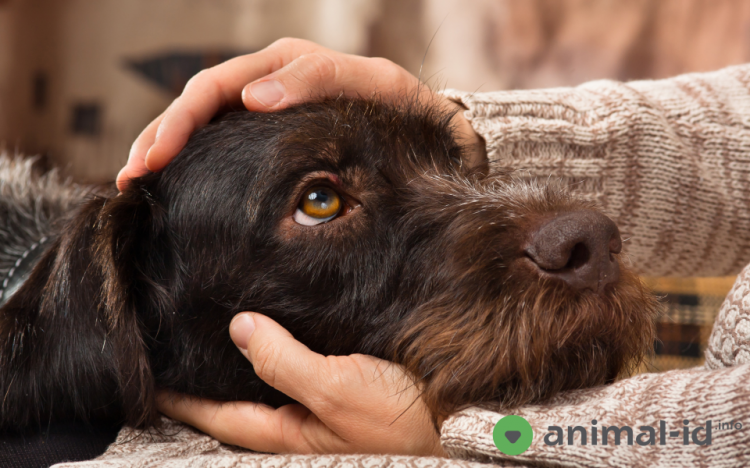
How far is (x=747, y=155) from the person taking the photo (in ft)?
7.14

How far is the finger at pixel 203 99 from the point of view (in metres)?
1.75

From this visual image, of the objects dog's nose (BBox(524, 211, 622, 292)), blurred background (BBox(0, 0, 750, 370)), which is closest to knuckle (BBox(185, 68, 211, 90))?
dog's nose (BBox(524, 211, 622, 292))

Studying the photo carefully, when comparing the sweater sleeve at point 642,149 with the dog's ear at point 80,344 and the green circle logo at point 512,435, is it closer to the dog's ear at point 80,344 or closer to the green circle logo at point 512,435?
the green circle logo at point 512,435

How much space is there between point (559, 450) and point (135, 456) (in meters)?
1.01

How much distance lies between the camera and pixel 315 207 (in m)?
1.58

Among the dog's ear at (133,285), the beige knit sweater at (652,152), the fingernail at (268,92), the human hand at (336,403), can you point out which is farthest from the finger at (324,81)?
the human hand at (336,403)

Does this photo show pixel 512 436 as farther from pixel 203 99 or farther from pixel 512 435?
pixel 203 99

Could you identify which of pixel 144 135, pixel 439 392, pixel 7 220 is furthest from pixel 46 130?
pixel 439 392

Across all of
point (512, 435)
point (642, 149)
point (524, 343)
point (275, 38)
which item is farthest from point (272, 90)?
point (275, 38)

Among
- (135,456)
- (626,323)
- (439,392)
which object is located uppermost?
(626,323)

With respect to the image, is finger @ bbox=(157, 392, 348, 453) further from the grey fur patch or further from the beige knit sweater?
the grey fur patch

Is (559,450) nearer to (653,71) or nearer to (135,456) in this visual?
(135,456)

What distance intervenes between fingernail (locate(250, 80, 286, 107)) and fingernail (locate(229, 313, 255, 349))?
658 mm

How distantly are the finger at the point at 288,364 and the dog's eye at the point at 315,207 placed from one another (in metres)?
0.30
